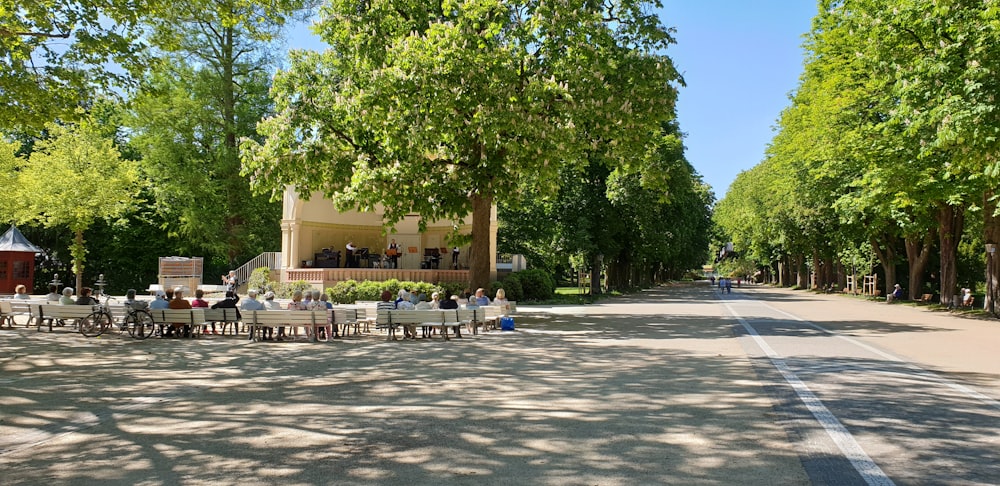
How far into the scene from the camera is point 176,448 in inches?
250

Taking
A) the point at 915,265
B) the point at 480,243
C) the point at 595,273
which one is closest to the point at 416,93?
the point at 480,243

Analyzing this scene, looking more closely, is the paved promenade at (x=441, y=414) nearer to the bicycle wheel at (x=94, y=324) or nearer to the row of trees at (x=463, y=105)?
the bicycle wheel at (x=94, y=324)

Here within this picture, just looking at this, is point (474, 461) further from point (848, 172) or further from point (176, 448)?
point (848, 172)

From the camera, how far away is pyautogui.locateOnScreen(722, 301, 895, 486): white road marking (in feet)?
17.7

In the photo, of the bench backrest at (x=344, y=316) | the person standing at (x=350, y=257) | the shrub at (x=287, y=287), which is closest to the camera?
the bench backrest at (x=344, y=316)

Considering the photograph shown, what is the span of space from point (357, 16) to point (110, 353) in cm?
1137

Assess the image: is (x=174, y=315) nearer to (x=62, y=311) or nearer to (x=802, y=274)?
(x=62, y=311)

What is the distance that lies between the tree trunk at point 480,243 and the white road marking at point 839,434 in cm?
1135

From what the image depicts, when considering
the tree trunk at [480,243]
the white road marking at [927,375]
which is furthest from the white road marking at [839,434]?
the tree trunk at [480,243]

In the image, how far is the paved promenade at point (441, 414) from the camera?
18.4 feet

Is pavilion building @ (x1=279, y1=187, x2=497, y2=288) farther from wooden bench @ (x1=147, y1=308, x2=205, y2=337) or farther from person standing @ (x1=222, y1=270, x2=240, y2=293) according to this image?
Result: wooden bench @ (x1=147, y1=308, x2=205, y2=337)

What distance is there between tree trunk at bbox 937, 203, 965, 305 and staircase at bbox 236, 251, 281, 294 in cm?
3179

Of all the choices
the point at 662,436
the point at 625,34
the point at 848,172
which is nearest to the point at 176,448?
the point at 662,436

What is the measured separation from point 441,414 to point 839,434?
396 cm
